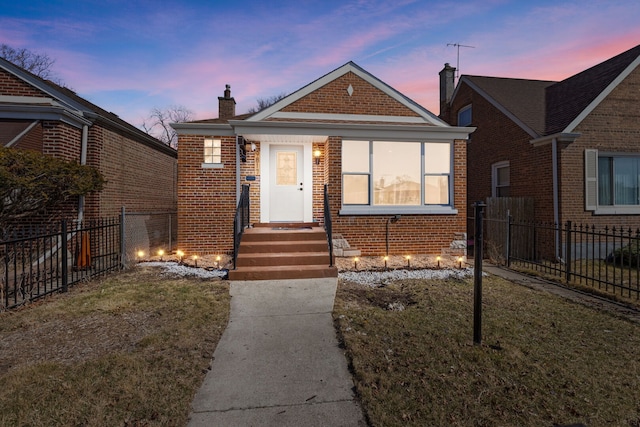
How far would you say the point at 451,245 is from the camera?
370 inches

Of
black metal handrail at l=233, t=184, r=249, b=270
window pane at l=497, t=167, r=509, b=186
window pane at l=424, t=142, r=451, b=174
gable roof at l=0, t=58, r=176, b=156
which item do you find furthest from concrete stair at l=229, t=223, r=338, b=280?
window pane at l=497, t=167, r=509, b=186

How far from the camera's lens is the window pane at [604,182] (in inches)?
393

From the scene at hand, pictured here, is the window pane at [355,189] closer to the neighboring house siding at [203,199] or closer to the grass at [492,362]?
the neighboring house siding at [203,199]

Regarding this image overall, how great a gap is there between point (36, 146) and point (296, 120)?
6.70 metres

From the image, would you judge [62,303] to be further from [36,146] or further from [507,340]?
[507,340]

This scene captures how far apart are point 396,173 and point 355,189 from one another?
137 cm

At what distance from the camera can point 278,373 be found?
10.3 ft

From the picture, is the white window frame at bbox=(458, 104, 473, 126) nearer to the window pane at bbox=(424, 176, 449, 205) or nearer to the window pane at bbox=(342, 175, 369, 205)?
the window pane at bbox=(424, 176, 449, 205)

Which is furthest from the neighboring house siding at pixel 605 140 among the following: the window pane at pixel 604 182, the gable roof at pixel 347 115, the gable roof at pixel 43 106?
the gable roof at pixel 43 106

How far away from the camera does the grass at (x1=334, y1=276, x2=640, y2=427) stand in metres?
2.50

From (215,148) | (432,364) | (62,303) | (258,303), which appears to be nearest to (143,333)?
(258,303)

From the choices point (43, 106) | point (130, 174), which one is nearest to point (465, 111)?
point (130, 174)

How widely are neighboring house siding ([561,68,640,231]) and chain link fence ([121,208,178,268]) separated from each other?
12816mm

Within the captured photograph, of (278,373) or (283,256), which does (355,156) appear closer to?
(283,256)
